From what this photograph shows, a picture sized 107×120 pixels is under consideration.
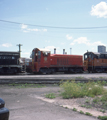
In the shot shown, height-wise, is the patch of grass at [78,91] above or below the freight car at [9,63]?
below

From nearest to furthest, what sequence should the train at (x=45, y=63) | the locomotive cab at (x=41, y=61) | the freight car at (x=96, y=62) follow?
1. the train at (x=45, y=63)
2. the locomotive cab at (x=41, y=61)
3. the freight car at (x=96, y=62)

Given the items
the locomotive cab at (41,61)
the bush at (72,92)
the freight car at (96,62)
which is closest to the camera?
the bush at (72,92)

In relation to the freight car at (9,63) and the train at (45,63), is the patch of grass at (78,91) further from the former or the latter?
the freight car at (9,63)

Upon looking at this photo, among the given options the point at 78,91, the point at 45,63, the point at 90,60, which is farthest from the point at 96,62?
the point at 78,91

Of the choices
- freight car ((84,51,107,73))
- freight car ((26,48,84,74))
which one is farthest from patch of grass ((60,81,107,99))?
freight car ((84,51,107,73))

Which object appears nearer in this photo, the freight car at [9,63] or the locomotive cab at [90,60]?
the freight car at [9,63]

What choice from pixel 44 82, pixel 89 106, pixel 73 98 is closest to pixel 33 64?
pixel 44 82

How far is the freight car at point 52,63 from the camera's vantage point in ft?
73.8

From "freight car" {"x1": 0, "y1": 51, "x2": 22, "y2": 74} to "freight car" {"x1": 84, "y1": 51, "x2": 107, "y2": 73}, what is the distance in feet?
39.3

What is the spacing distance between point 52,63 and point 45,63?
3.62 feet

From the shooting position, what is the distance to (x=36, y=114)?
4.82 m

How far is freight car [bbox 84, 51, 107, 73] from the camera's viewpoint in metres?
26.8

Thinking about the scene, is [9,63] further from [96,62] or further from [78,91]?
[78,91]

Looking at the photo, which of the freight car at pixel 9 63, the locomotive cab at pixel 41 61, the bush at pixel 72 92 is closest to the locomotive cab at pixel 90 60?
the locomotive cab at pixel 41 61
